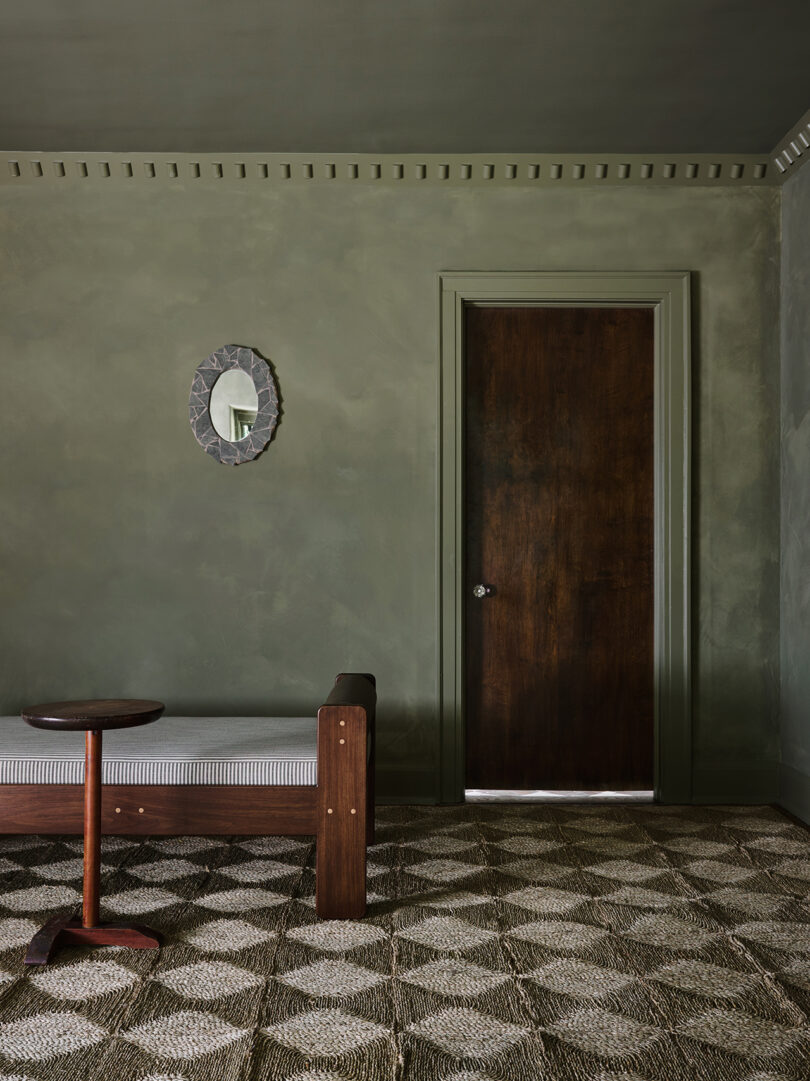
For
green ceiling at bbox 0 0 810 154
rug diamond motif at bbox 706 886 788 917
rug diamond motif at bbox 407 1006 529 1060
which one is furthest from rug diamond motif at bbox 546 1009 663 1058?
green ceiling at bbox 0 0 810 154

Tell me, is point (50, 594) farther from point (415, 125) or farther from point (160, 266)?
point (415, 125)

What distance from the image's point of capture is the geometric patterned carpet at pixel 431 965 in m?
1.97

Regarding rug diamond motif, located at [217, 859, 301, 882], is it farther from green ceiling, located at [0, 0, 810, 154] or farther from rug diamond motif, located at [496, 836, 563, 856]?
green ceiling, located at [0, 0, 810, 154]

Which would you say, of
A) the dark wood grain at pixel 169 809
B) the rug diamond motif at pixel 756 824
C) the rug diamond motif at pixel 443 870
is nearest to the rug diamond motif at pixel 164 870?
the dark wood grain at pixel 169 809

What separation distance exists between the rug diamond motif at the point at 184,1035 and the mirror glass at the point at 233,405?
8.98 feet

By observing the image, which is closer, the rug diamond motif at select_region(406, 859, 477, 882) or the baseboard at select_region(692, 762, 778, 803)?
the rug diamond motif at select_region(406, 859, 477, 882)

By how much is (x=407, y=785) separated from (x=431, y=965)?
5.97 feet

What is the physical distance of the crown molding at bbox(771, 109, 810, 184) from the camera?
3908 mm

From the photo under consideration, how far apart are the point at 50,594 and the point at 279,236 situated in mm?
2080

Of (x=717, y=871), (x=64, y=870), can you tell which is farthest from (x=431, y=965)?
(x=64, y=870)

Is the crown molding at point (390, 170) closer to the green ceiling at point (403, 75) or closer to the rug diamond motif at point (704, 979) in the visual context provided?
the green ceiling at point (403, 75)

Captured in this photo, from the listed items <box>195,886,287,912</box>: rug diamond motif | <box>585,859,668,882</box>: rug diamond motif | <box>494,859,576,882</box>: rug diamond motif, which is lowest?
<box>585,859,668,882</box>: rug diamond motif

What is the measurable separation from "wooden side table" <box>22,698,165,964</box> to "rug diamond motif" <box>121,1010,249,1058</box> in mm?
438

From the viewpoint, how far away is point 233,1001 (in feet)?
7.30
